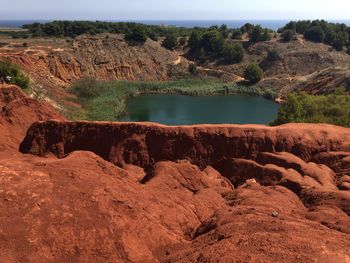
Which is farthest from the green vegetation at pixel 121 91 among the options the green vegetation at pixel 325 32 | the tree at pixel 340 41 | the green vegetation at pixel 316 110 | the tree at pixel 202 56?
the green vegetation at pixel 325 32

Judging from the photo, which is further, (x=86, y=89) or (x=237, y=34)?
(x=237, y=34)

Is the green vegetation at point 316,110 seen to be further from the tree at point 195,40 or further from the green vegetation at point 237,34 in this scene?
the green vegetation at point 237,34

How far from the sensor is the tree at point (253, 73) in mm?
74312

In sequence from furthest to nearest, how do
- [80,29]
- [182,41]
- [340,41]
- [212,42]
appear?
[80,29] → [182,41] → [212,42] → [340,41]

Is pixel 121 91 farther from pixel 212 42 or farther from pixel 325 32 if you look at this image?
pixel 325 32

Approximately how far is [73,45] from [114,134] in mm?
47777

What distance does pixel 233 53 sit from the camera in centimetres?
8275

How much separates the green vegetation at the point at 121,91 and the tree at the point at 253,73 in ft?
8.17

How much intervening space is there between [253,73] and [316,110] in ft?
111

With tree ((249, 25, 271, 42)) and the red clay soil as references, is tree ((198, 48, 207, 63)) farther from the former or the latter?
the red clay soil

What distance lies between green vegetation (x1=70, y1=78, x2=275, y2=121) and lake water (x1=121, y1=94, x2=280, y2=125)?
1521 mm

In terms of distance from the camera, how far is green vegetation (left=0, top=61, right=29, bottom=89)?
163 ft

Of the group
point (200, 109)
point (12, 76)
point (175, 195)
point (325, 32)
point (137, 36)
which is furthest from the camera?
point (325, 32)

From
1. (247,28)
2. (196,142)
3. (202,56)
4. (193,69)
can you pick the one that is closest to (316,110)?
(196,142)
